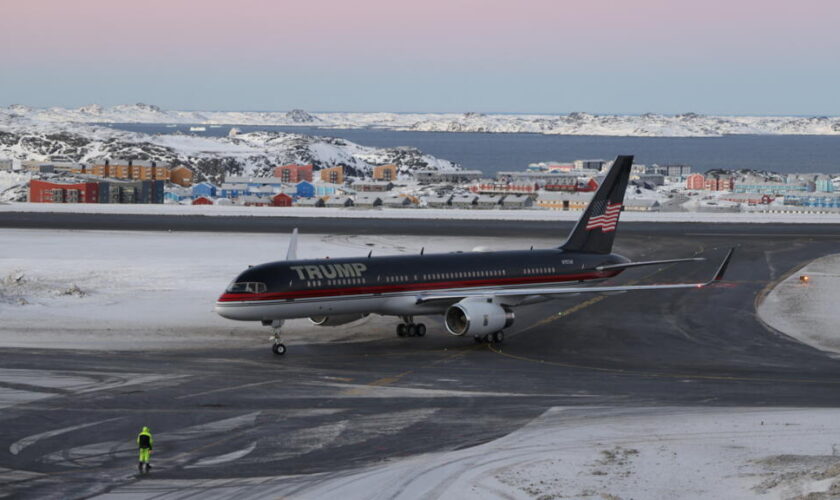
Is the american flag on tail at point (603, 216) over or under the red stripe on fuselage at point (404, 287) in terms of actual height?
over

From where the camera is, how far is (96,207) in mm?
145500

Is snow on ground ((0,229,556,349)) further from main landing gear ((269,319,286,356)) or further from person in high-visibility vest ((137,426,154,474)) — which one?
person in high-visibility vest ((137,426,154,474))

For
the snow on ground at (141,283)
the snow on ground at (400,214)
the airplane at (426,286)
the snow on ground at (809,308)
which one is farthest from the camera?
the snow on ground at (400,214)

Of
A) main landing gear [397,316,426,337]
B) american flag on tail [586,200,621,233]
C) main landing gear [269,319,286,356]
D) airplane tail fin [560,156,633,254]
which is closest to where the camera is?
main landing gear [269,319,286,356]

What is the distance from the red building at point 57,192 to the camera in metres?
191

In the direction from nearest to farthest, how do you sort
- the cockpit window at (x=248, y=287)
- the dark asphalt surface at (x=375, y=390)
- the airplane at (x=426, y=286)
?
1. the dark asphalt surface at (x=375, y=390)
2. the cockpit window at (x=248, y=287)
3. the airplane at (x=426, y=286)

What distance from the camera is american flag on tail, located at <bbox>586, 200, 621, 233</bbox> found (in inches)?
2399

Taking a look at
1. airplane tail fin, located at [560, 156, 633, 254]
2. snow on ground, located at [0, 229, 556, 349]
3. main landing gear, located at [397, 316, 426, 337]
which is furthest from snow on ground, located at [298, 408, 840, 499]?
airplane tail fin, located at [560, 156, 633, 254]

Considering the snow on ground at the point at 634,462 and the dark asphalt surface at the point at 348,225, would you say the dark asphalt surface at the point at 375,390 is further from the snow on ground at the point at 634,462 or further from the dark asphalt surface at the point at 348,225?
the dark asphalt surface at the point at 348,225

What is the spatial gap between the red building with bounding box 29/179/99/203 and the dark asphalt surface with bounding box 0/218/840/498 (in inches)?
5753

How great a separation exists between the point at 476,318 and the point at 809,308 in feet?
80.1

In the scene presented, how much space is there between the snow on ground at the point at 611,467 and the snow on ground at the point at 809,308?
65.6 ft

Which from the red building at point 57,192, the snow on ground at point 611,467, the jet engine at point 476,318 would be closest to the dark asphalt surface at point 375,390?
the jet engine at point 476,318

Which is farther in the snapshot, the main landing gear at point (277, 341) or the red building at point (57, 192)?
the red building at point (57, 192)
